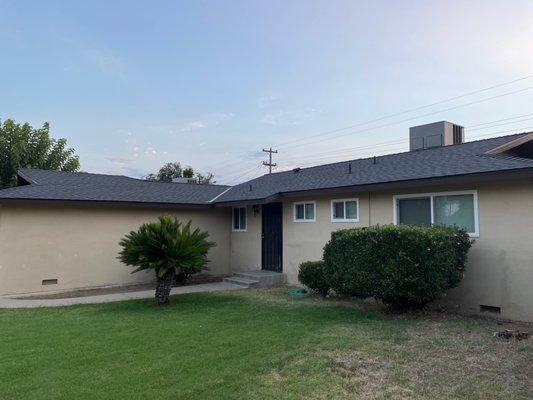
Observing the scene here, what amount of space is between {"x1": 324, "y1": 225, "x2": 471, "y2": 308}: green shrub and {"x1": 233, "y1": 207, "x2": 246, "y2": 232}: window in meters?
7.14

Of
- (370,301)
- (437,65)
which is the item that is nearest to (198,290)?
(370,301)

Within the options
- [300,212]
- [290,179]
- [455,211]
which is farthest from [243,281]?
[455,211]

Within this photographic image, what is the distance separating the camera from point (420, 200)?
899 centimetres

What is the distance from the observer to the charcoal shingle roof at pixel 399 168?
8.04 m

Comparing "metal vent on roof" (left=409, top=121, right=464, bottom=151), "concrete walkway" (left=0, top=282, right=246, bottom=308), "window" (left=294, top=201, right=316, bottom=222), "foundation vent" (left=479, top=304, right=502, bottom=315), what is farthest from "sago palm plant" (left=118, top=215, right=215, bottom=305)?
"metal vent on roof" (left=409, top=121, right=464, bottom=151)

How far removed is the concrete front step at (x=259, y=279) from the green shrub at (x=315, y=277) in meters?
1.96

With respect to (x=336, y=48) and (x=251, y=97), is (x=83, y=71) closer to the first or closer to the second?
(x=251, y=97)

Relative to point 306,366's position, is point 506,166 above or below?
above

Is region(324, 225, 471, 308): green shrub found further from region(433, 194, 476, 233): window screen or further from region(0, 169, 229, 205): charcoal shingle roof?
region(0, 169, 229, 205): charcoal shingle roof

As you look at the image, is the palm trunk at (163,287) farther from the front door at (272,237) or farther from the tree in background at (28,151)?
the tree in background at (28,151)

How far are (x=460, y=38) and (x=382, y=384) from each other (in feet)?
32.0

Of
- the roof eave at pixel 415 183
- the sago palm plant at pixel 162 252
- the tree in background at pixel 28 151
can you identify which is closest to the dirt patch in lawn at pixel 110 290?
the sago palm plant at pixel 162 252

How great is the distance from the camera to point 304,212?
39.9 feet

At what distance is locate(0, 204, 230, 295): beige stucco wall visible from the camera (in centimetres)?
1121
